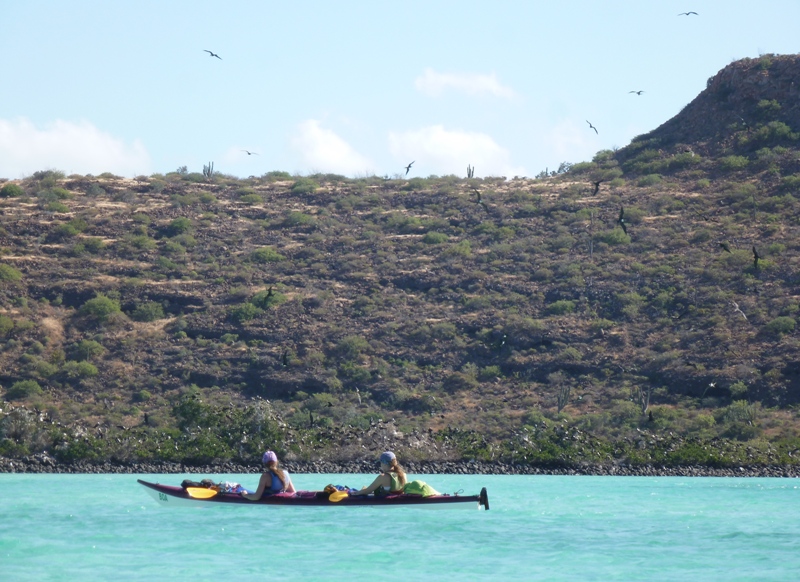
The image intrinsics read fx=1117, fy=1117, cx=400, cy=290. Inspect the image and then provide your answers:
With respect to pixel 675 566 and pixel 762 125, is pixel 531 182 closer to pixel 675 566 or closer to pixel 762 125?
pixel 762 125

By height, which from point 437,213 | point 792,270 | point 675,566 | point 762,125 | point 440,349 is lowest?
point 675,566

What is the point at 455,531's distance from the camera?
2469 cm

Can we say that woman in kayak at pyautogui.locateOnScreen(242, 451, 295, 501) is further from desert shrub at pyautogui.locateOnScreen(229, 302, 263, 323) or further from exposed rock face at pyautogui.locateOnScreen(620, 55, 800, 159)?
exposed rock face at pyautogui.locateOnScreen(620, 55, 800, 159)

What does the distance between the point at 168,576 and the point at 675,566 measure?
9053 mm

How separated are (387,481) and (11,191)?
60371 millimetres

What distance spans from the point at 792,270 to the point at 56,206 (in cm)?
4637

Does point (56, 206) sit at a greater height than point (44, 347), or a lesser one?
greater

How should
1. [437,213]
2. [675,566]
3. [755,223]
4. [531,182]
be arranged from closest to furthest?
1. [675,566]
2. [755,223]
3. [437,213]
4. [531,182]

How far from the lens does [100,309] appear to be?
6128cm

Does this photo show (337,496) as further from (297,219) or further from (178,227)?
(297,219)

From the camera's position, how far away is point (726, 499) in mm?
32969

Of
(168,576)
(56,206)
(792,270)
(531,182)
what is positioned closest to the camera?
(168,576)

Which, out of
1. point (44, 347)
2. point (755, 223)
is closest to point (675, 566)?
point (44, 347)

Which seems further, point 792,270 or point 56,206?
point 56,206
